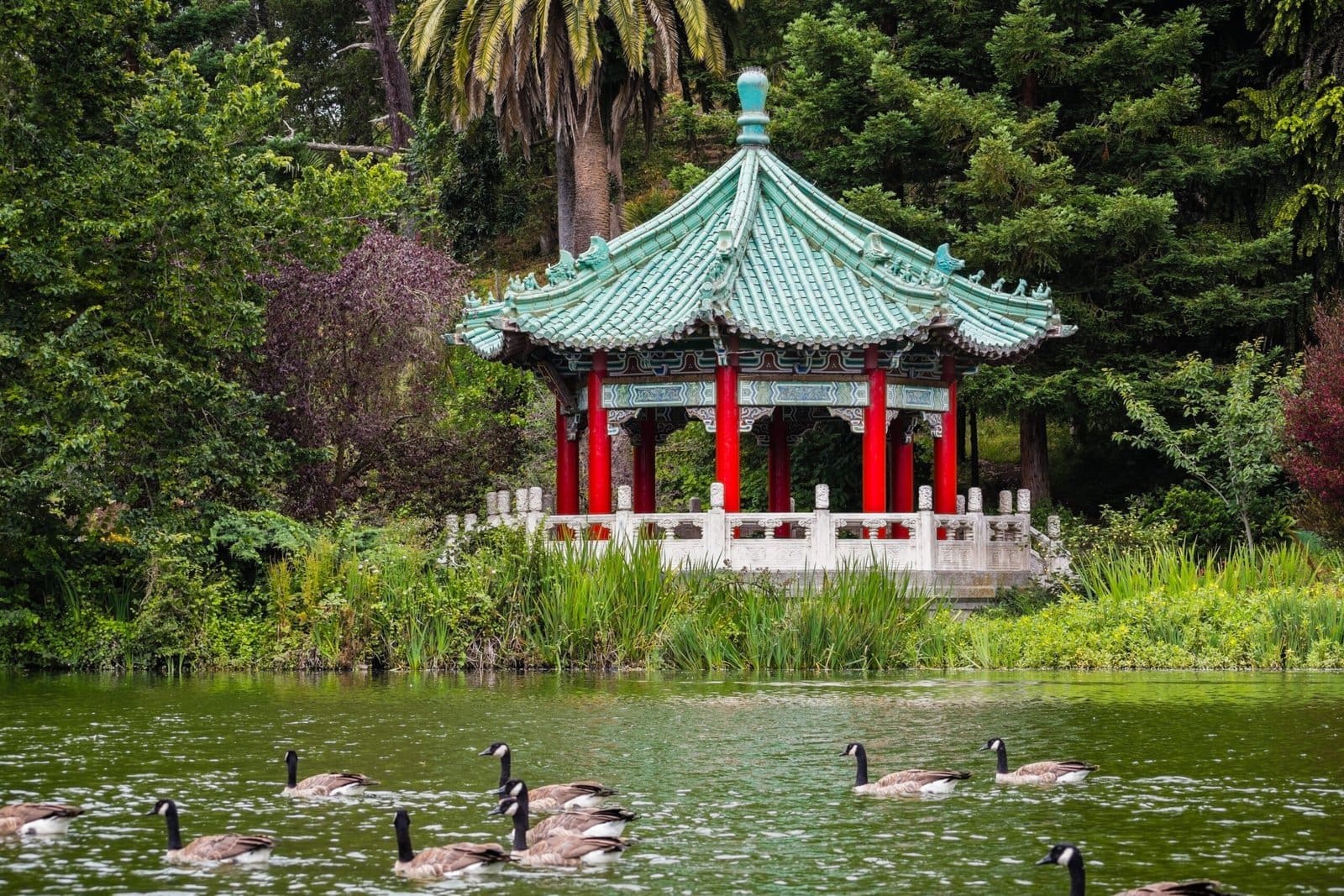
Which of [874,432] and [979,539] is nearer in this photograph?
[979,539]

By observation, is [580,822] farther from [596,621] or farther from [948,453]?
[948,453]

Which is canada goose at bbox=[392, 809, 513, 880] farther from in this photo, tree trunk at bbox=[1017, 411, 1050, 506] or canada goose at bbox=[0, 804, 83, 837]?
tree trunk at bbox=[1017, 411, 1050, 506]

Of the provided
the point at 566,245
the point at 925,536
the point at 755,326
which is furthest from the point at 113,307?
the point at 566,245

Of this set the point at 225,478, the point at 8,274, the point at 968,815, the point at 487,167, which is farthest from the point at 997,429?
the point at 968,815

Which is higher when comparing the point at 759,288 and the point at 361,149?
the point at 361,149

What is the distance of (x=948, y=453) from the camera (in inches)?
1259

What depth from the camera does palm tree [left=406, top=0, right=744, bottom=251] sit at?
1538 inches

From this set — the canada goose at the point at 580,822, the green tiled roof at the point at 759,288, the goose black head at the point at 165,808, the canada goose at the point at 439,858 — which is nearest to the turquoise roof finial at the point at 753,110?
the green tiled roof at the point at 759,288

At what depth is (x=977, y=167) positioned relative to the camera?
36344 mm

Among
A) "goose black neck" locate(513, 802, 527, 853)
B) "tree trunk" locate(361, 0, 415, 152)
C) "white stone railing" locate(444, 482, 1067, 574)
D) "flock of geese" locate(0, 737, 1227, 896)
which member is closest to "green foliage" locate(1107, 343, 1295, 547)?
"white stone railing" locate(444, 482, 1067, 574)

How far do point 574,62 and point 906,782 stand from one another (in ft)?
84.9

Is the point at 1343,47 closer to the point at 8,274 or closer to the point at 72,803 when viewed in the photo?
the point at 8,274

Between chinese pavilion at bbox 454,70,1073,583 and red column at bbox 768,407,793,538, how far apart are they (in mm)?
2202

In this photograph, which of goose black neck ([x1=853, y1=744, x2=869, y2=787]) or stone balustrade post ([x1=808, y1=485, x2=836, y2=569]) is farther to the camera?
stone balustrade post ([x1=808, y1=485, x2=836, y2=569])
